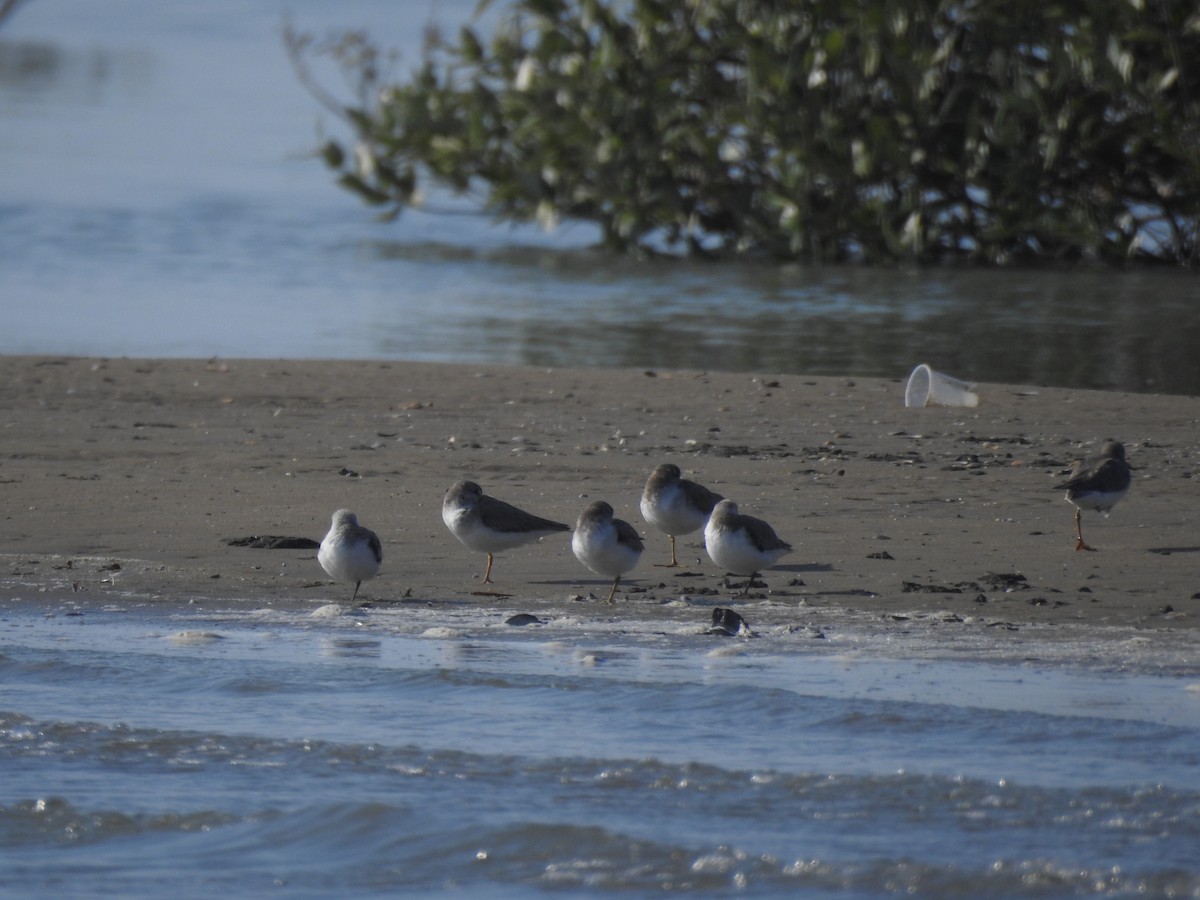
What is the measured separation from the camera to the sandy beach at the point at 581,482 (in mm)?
8047

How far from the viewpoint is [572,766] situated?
19.7 feet

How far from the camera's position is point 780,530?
29.9 ft

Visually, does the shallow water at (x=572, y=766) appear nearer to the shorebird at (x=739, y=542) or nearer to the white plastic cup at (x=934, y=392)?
the shorebird at (x=739, y=542)

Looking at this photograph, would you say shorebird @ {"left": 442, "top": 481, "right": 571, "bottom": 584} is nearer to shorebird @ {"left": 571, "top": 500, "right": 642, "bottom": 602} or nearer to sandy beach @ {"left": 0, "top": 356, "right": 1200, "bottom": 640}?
sandy beach @ {"left": 0, "top": 356, "right": 1200, "bottom": 640}

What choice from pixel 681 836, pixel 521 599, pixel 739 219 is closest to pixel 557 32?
pixel 739 219

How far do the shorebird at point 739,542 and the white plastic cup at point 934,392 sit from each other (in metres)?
5.44

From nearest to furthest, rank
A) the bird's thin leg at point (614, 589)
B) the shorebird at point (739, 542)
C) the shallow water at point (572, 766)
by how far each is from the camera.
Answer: the shallow water at point (572, 766) → the shorebird at point (739, 542) → the bird's thin leg at point (614, 589)

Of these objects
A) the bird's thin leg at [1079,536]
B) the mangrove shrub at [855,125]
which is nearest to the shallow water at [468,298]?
the mangrove shrub at [855,125]

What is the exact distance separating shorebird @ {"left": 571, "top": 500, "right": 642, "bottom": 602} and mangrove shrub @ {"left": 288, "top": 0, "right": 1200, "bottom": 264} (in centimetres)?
1991

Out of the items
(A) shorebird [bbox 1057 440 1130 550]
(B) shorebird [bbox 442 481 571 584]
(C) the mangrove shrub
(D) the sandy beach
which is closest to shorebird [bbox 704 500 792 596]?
(D) the sandy beach

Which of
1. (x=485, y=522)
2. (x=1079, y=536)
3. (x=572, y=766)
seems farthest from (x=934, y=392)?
(x=572, y=766)

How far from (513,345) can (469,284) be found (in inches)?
310

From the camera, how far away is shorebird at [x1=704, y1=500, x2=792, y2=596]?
7.78m

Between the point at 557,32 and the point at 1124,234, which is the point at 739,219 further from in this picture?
the point at 1124,234
